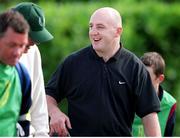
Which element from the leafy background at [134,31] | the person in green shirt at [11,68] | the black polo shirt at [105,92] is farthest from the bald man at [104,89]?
the leafy background at [134,31]

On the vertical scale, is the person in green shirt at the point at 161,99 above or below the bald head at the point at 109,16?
below

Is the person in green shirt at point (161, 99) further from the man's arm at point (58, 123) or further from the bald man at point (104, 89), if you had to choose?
the man's arm at point (58, 123)

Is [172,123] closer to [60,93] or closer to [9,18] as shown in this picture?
[60,93]

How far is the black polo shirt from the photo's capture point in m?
8.93

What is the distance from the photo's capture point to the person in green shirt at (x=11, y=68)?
745 cm

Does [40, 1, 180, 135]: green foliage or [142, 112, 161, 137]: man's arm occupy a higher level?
[142, 112, 161, 137]: man's arm

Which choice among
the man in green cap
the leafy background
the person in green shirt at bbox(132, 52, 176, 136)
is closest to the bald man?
the man in green cap

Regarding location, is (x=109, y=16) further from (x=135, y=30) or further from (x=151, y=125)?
(x=135, y=30)

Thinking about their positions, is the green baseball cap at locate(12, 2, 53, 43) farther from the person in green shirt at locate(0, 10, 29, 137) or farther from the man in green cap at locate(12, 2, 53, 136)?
the person in green shirt at locate(0, 10, 29, 137)

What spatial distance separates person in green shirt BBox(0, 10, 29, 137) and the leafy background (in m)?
6.17

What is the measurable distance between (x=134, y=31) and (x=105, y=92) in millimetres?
5285

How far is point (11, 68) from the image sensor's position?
7.62 metres

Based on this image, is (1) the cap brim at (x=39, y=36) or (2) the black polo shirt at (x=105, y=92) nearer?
(1) the cap brim at (x=39, y=36)

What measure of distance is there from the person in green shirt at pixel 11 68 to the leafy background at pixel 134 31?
6.17m
